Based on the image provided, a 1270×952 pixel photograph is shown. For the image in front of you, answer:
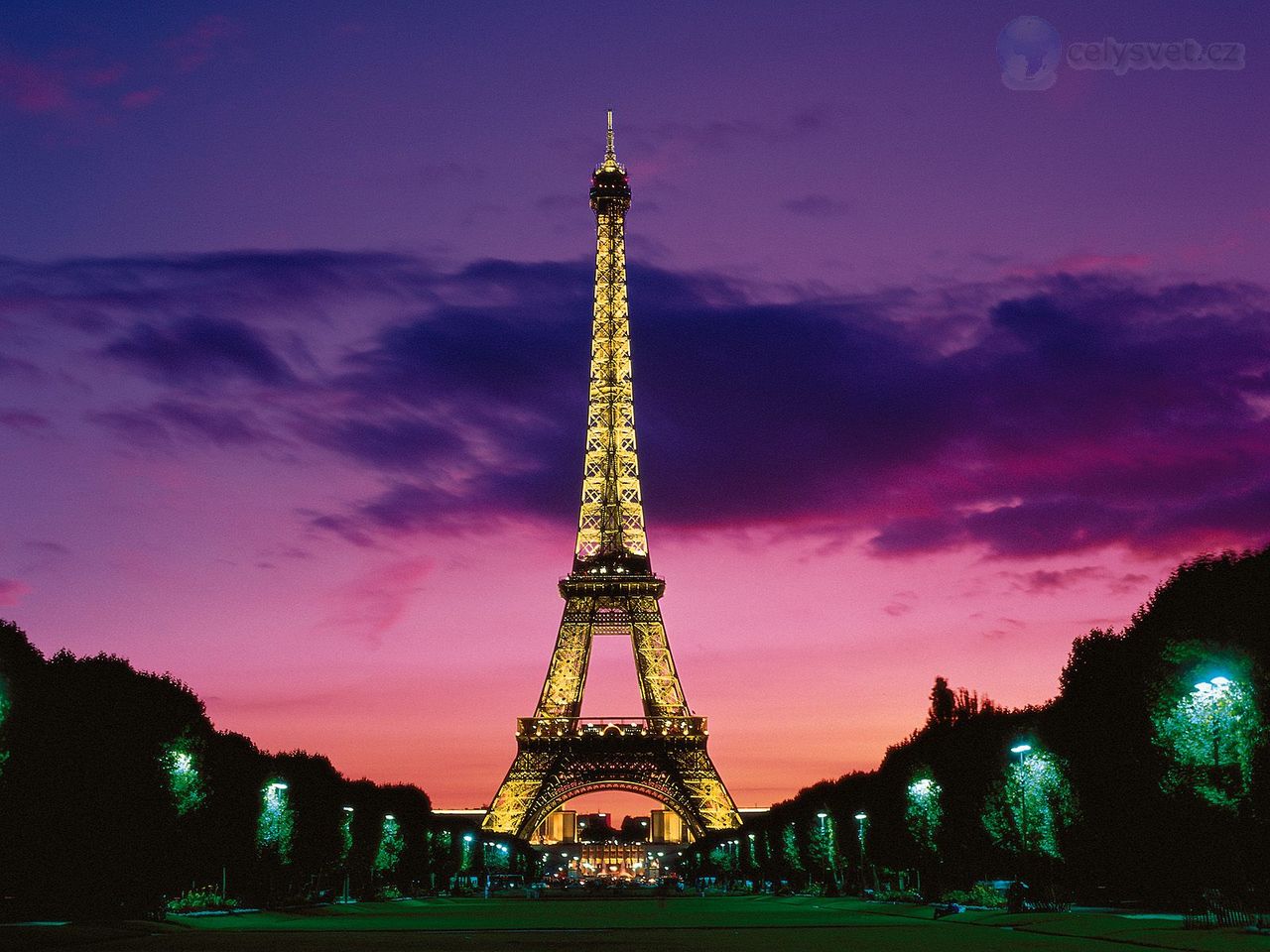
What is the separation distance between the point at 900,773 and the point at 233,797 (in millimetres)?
43295

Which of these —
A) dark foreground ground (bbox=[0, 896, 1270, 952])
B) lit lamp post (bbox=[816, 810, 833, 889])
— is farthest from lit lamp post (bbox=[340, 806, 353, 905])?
lit lamp post (bbox=[816, 810, 833, 889])

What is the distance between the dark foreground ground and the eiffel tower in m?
61.9

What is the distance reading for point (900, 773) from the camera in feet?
309

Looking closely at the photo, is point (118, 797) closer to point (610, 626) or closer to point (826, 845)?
point (826, 845)

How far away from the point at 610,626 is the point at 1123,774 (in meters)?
80.5

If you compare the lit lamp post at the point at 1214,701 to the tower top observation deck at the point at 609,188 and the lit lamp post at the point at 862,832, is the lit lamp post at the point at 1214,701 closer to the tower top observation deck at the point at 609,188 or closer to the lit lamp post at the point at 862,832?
the lit lamp post at the point at 862,832

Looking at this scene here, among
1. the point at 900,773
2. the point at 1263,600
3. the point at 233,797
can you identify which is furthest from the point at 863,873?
the point at 1263,600

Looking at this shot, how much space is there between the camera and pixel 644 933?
52.1 metres

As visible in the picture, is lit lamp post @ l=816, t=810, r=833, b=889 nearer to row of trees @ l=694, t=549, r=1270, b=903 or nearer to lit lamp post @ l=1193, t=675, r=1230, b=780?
row of trees @ l=694, t=549, r=1270, b=903

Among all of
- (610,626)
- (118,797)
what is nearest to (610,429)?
(610,626)

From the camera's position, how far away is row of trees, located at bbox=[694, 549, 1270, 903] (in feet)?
151

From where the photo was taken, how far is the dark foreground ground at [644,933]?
132 feet

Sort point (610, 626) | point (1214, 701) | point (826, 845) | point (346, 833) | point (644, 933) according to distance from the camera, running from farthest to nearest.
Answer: point (610, 626) → point (826, 845) → point (346, 833) → point (644, 933) → point (1214, 701)

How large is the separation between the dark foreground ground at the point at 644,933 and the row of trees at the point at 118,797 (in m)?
3.95
